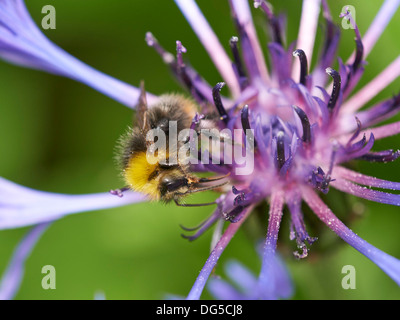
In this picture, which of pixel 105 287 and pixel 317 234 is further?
pixel 105 287

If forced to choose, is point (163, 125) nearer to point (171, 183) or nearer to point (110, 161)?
point (171, 183)

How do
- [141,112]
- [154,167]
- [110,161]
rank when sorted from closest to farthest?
[154,167] < [141,112] < [110,161]

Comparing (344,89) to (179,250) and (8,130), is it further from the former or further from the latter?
(8,130)

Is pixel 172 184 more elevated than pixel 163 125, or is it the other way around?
pixel 163 125

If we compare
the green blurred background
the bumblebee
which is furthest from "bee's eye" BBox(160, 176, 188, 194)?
the green blurred background

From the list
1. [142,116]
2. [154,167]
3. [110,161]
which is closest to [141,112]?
[142,116]
